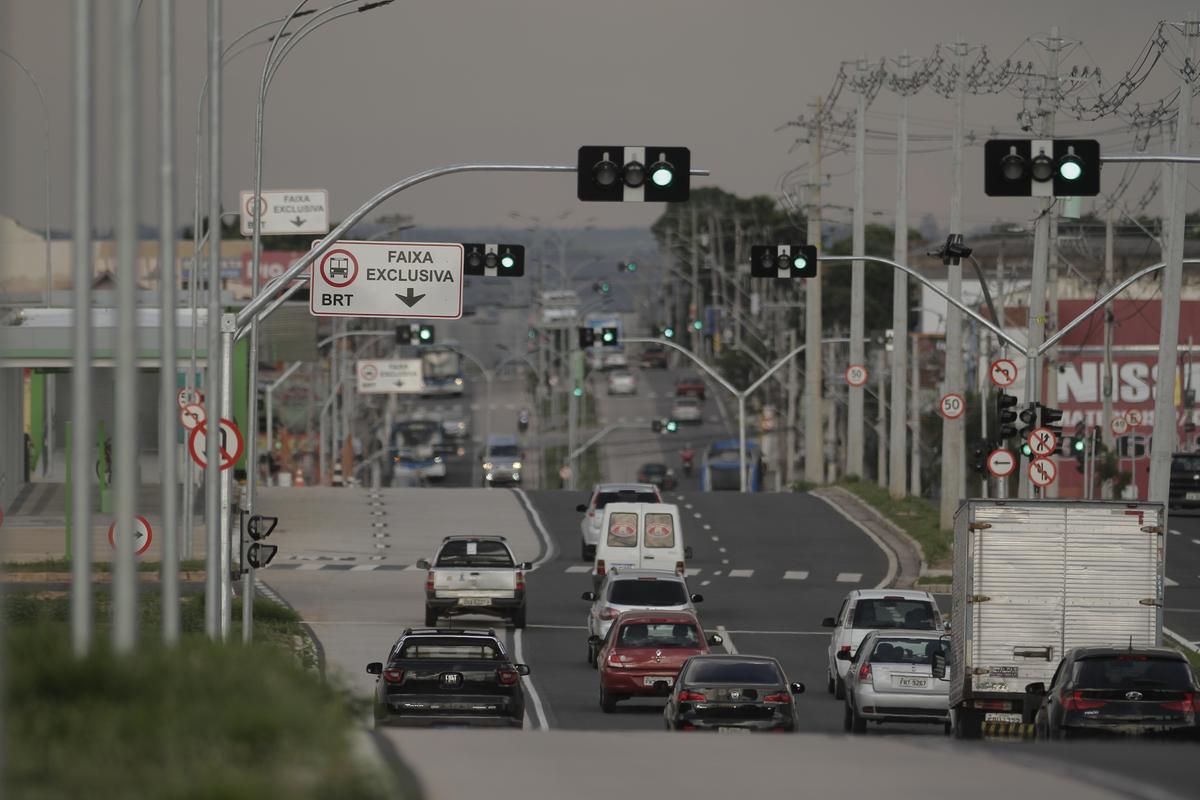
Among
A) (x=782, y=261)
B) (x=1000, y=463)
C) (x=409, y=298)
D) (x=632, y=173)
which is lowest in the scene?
(x=1000, y=463)

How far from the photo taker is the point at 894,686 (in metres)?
26.5

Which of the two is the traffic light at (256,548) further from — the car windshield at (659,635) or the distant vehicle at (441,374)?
the distant vehicle at (441,374)

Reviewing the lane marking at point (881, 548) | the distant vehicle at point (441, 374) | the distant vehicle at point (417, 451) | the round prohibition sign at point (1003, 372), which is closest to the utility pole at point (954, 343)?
the lane marking at point (881, 548)

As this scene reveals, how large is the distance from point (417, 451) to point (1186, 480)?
56.6m

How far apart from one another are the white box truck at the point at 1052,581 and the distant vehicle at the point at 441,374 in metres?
139

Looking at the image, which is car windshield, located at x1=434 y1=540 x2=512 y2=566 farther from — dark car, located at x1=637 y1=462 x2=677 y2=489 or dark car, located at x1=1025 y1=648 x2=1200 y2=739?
dark car, located at x1=637 y1=462 x2=677 y2=489

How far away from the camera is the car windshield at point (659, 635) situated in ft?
96.7

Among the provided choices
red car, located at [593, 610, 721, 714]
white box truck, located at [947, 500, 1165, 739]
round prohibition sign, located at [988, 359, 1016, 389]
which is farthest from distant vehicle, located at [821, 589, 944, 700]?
round prohibition sign, located at [988, 359, 1016, 389]

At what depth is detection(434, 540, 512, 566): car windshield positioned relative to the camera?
126ft

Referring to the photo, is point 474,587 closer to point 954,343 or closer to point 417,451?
point 954,343

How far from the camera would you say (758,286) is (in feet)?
453

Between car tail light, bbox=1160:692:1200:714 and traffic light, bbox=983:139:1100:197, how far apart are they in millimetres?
6233

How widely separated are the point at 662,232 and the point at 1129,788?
18601 centimetres

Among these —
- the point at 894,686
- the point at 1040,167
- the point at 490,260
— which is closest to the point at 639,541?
the point at 490,260
